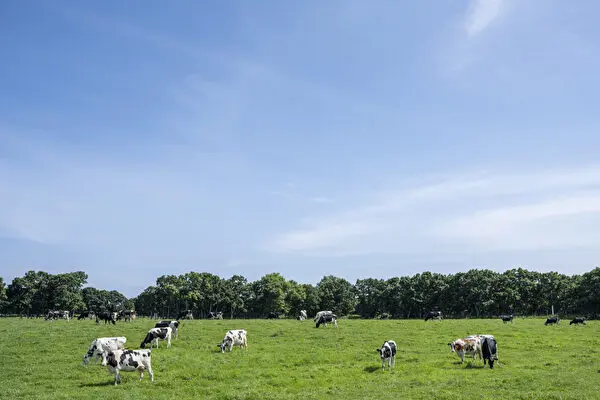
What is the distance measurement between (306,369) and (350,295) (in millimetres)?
115677

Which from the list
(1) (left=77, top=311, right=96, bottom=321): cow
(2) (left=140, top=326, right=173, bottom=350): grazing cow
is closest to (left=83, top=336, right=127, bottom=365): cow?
(2) (left=140, top=326, right=173, bottom=350): grazing cow

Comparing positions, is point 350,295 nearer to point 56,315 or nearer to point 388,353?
point 56,315

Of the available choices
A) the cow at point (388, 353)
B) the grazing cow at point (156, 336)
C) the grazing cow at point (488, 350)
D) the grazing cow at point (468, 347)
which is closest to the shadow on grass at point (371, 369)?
the cow at point (388, 353)

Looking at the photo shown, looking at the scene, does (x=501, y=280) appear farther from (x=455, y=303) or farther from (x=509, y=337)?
(x=509, y=337)

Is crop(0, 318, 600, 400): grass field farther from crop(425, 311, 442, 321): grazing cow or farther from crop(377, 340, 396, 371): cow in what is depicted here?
crop(425, 311, 442, 321): grazing cow

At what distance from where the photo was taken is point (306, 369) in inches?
1129

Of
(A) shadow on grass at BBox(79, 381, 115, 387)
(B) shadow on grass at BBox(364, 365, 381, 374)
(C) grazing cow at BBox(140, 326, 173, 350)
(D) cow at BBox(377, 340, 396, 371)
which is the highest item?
(C) grazing cow at BBox(140, 326, 173, 350)

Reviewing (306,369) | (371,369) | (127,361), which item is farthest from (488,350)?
(127,361)

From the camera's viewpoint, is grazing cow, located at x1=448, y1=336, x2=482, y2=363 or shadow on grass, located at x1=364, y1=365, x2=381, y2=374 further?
grazing cow, located at x1=448, y1=336, x2=482, y2=363

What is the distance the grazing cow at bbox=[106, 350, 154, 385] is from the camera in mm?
25547

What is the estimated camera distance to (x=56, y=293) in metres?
116

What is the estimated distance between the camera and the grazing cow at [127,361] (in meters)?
25.5

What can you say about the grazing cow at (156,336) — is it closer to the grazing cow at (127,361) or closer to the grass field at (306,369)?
the grass field at (306,369)

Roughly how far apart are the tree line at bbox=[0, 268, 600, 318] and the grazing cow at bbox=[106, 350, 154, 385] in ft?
299
